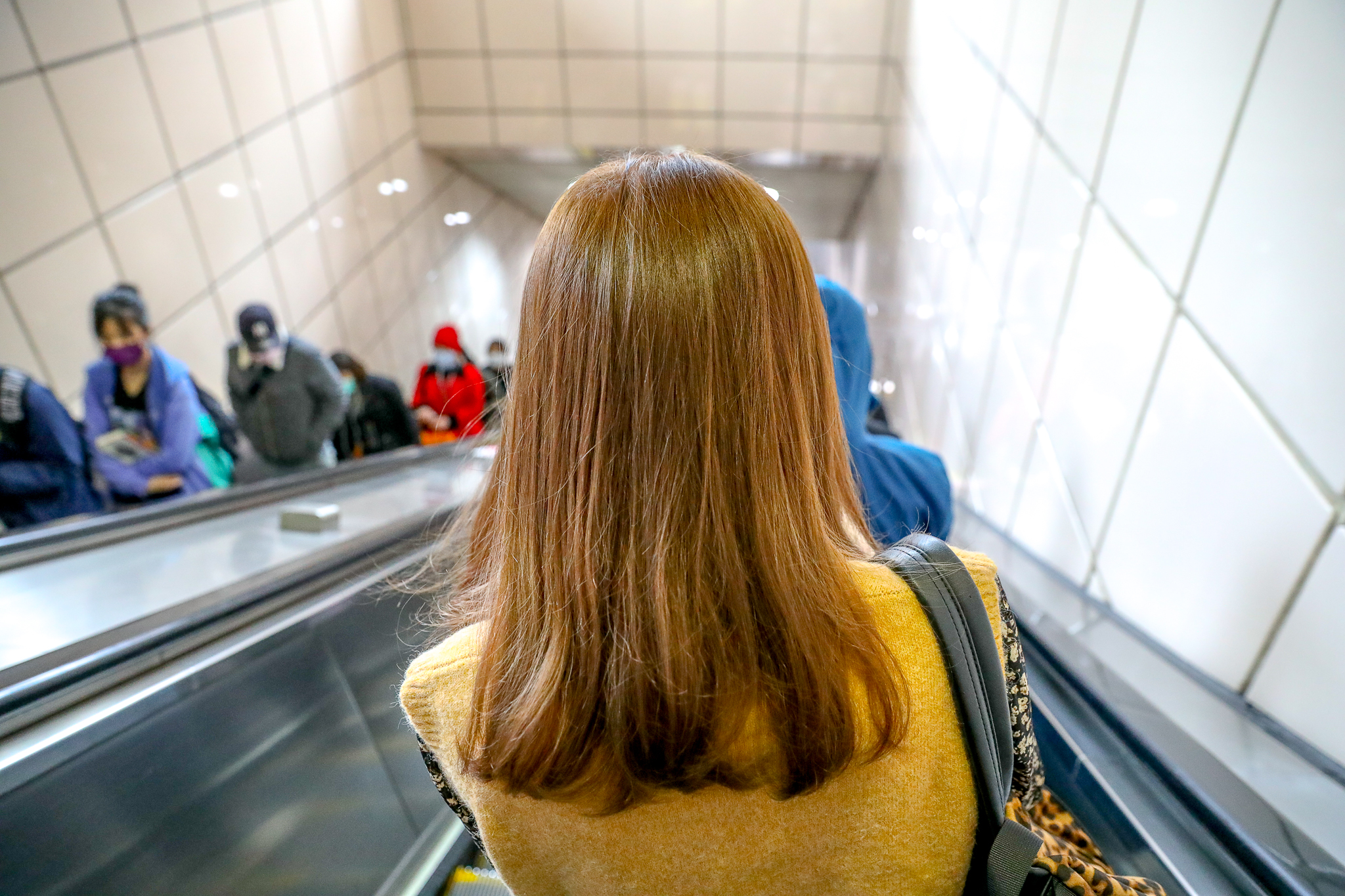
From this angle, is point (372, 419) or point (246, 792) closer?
point (246, 792)

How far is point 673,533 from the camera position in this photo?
23.8 inches

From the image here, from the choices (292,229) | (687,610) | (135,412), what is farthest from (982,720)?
(292,229)

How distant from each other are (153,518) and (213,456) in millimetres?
1406

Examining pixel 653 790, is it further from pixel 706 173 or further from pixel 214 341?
pixel 214 341

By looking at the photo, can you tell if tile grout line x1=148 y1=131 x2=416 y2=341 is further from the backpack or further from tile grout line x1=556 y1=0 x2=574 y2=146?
the backpack

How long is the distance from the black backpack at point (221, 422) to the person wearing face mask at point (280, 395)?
13.0 inches

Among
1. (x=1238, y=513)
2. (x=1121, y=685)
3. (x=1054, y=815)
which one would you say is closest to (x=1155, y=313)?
(x=1238, y=513)

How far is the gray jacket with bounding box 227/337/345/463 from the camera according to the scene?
2.79 m

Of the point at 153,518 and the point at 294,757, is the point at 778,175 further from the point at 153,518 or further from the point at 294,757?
the point at 294,757

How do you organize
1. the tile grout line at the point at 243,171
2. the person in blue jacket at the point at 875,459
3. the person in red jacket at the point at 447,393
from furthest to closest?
the person in red jacket at the point at 447,393 → the tile grout line at the point at 243,171 → the person in blue jacket at the point at 875,459

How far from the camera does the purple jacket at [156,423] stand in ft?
8.10

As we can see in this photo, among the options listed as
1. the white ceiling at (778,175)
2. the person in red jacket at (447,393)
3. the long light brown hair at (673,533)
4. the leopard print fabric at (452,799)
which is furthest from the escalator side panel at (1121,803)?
the white ceiling at (778,175)

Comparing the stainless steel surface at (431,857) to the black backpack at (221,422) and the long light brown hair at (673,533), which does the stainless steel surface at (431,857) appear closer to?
the long light brown hair at (673,533)

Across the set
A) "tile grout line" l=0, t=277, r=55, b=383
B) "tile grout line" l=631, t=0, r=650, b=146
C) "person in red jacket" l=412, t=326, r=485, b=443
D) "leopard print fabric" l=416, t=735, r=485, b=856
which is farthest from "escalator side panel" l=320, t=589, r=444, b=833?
"tile grout line" l=631, t=0, r=650, b=146
